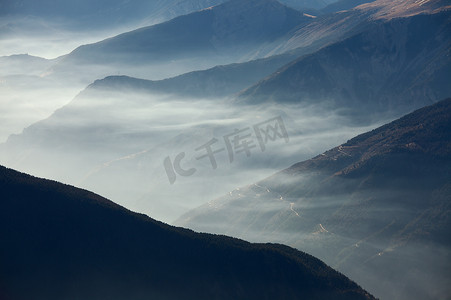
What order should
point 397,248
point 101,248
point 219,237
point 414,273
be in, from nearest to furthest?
point 101,248 → point 219,237 → point 414,273 → point 397,248

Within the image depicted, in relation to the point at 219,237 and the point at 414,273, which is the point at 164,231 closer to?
the point at 219,237

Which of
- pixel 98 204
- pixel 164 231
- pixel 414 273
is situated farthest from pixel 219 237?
pixel 414 273

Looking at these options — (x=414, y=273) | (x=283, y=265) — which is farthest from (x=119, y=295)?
(x=414, y=273)

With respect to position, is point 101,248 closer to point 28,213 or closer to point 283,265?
point 28,213

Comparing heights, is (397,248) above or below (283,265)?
below

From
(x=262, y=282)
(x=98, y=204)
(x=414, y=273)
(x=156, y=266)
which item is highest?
(x=98, y=204)

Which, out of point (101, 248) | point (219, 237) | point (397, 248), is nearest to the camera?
point (101, 248)

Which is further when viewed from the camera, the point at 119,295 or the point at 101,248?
the point at 101,248
